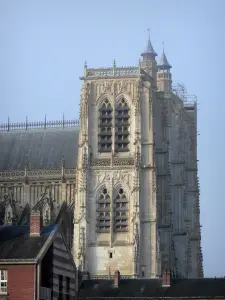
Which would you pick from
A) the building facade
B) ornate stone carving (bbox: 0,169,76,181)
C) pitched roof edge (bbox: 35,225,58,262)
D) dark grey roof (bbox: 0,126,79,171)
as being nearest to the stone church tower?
→ ornate stone carving (bbox: 0,169,76,181)

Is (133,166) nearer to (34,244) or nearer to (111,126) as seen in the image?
(111,126)

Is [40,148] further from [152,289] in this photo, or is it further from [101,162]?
[152,289]

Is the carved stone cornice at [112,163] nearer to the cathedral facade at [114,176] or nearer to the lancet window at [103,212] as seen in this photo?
the cathedral facade at [114,176]

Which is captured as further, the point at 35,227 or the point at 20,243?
the point at 35,227

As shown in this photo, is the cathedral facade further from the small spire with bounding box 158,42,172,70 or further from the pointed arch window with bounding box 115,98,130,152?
the small spire with bounding box 158,42,172,70

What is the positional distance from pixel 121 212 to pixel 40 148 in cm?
1380

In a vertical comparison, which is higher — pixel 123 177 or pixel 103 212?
pixel 123 177

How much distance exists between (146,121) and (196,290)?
30.6 meters

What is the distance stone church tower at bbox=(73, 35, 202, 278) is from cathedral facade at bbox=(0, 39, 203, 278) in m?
0.08

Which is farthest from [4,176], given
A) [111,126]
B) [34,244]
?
[34,244]

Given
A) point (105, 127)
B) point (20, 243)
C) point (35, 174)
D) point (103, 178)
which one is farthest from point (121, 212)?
point (20, 243)

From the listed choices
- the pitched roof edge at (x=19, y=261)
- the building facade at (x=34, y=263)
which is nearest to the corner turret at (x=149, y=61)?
the building facade at (x=34, y=263)

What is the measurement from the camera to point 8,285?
74.7 m

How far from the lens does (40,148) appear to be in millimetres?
129750
